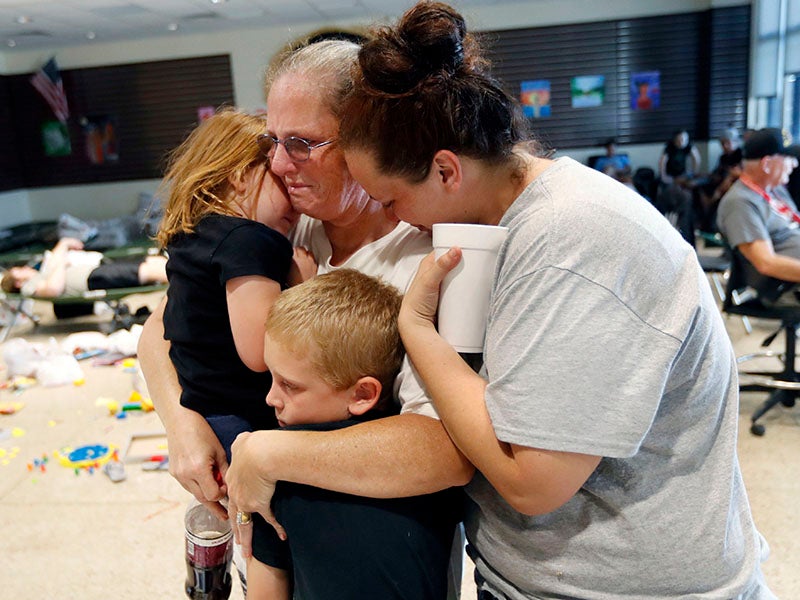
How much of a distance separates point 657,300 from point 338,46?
2.56ft

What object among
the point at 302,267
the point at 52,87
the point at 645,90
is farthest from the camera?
the point at 52,87

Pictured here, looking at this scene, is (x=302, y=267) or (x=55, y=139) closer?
(x=302, y=267)

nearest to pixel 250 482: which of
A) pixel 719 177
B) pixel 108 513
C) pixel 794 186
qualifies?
pixel 108 513

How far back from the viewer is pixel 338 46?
132 cm

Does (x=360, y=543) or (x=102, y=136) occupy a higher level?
(x=102, y=136)

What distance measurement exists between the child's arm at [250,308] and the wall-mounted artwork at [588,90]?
11933 mm

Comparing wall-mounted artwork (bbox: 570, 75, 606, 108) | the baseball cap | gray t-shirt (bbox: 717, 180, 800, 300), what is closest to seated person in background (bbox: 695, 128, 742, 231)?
wall-mounted artwork (bbox: 570, 75, 606, 108)

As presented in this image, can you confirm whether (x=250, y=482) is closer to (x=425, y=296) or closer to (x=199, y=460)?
(x=199, y=460)

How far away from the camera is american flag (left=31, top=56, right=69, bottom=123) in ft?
42.4

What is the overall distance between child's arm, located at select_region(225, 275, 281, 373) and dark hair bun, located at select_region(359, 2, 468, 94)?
44 cm

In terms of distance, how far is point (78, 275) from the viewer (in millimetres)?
6113

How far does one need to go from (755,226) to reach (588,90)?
911cm

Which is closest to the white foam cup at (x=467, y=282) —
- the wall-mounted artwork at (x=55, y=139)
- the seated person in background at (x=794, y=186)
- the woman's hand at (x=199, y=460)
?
the woman's hand at (x=199, y=460)

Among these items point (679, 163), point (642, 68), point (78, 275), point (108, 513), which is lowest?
point (108, 513)
